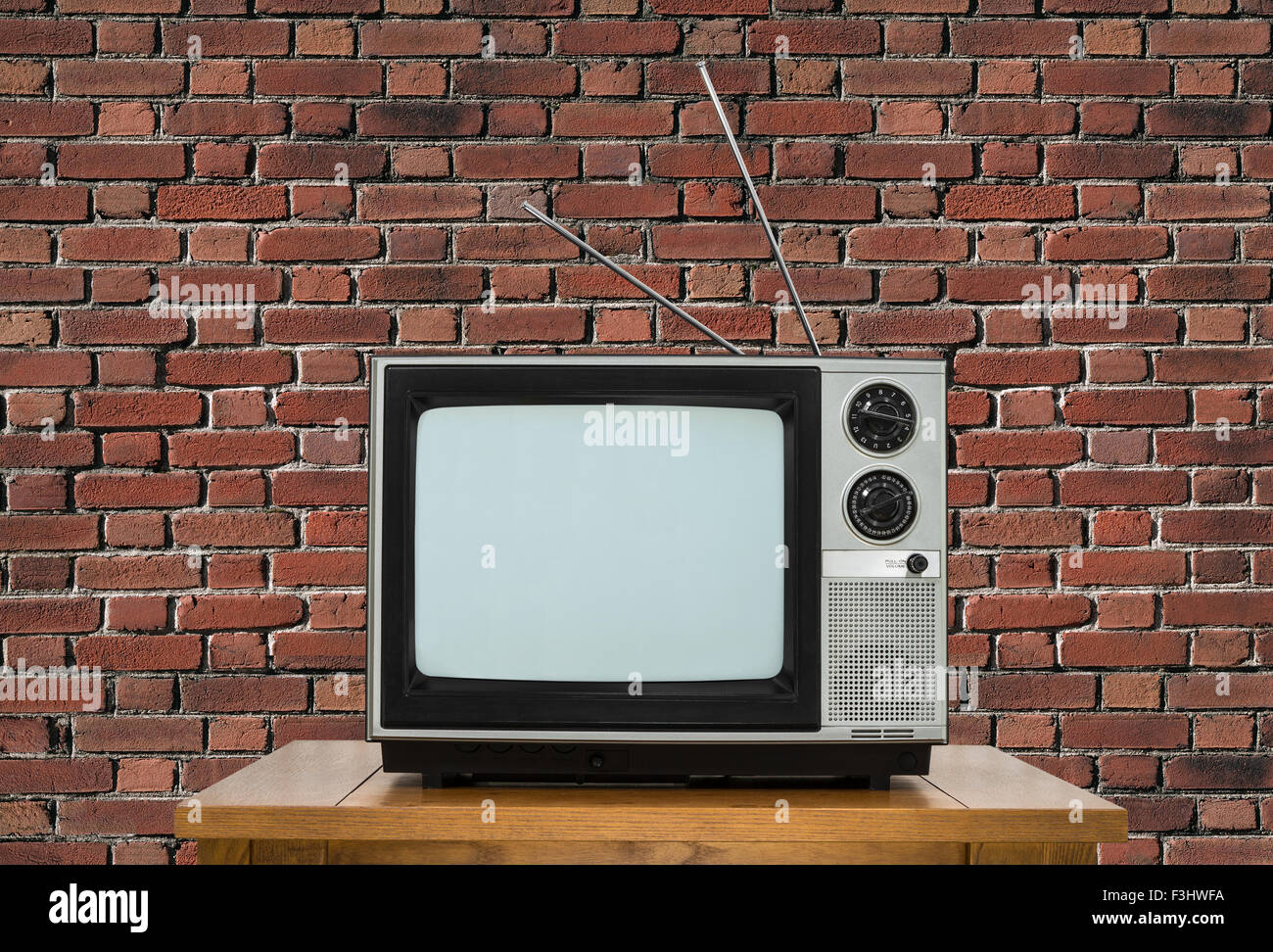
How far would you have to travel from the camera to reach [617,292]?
4.42ft

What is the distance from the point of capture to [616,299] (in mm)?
1346

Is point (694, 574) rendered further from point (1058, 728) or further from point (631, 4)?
point (631, 4)

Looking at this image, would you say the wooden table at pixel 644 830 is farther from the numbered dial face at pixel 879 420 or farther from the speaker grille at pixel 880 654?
the numbered dial face at pixel 879 420

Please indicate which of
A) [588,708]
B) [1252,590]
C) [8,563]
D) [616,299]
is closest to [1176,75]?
[1252,590]

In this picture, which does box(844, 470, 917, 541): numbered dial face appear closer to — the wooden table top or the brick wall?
the wooden table top

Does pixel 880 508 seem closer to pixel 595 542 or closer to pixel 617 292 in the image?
pixel 595 542

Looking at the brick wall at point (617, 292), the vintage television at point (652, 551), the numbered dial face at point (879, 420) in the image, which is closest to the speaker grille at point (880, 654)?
the vintage television at point (652, 551)

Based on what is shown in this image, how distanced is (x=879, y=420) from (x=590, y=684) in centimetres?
40

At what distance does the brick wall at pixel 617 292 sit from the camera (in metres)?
1.31

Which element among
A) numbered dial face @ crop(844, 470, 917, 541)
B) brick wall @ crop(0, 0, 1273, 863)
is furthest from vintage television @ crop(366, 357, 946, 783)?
brick wall @ crop(0, 0, 1273, 863)

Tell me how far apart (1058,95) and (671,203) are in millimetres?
621

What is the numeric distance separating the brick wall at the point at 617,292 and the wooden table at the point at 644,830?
45 centimetres

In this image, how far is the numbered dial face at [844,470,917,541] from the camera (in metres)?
0.90

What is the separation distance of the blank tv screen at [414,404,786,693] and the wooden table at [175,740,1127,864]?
13 cm
